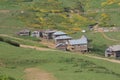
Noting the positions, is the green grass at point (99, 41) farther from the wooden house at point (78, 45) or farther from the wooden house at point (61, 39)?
the wooden house at point (61, 39)

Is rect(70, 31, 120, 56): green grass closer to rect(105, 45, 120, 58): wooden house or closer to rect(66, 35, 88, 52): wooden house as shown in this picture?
rect(105, 45, 120, 58): wooden house

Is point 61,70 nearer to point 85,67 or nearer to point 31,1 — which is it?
point 85,67

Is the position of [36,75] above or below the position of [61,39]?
below

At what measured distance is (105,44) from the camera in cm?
9262

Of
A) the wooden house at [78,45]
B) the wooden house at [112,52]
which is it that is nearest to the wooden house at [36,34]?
the wooden house at [78,45]

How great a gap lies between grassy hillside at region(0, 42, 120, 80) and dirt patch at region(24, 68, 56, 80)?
0.68 m

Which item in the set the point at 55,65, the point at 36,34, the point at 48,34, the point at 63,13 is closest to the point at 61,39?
the point at 48,34

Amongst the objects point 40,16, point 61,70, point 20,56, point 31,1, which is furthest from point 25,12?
point 61,70

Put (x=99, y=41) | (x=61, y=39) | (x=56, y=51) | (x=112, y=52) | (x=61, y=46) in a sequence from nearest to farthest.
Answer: (x=56, y=51), (x=112, y=52), (x=61, y=46), (x=61, y=39), (x=99, y=41)

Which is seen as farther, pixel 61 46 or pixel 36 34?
pixel 36 34

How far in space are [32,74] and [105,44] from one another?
43869 mm

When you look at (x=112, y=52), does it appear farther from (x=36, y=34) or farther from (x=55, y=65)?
(x=55, y=65)

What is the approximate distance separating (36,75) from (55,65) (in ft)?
18.8

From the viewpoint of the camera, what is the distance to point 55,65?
5594 cm
